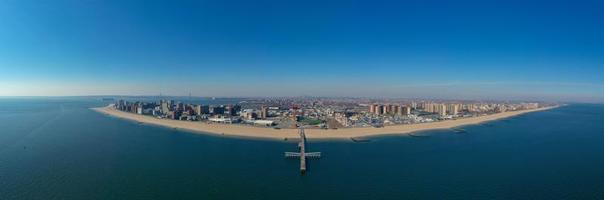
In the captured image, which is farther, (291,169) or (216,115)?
(216,115)

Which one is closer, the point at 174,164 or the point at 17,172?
the point at 17,172

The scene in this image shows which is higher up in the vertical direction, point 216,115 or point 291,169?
point 216,115

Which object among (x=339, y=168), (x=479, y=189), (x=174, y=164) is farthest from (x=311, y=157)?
(x=479, y=189)

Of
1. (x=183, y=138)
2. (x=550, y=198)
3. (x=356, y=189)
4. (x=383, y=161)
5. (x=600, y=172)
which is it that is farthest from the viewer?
(x=183, y=138)

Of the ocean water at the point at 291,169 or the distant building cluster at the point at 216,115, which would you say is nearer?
the ocean water at the point at 291,169

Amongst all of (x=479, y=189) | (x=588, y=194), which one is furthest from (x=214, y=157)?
(x=588, y=194)

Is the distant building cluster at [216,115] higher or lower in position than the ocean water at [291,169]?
higher

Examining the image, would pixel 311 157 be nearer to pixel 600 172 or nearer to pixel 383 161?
pixel 383 161

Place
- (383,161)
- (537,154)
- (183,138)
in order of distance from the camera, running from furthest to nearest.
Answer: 1. (183,138)
2. (537,154)
3. (383,161)
